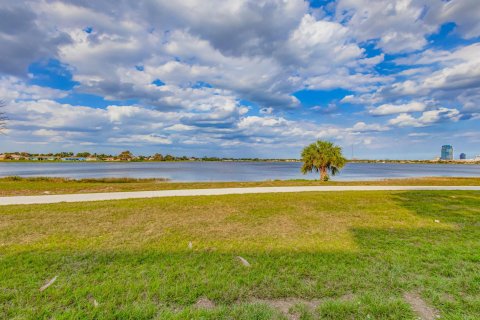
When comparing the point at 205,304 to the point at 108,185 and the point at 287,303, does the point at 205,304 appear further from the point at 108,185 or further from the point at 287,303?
the point at 108,185

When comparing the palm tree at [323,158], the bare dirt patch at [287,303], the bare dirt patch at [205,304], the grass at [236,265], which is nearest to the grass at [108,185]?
the palm tree at [323,158]

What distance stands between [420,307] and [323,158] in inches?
842

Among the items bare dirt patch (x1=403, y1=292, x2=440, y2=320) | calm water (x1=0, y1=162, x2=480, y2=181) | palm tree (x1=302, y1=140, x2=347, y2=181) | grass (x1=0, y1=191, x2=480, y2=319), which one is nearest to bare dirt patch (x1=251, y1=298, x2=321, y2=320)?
grass (x1=0, y1=191, x2=480, y2=319)

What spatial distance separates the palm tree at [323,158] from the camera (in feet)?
76.8

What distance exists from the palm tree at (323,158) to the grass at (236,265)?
15453 millimetres

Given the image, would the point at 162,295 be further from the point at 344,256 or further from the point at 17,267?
the point at 344,256

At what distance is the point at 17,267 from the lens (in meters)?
4.00

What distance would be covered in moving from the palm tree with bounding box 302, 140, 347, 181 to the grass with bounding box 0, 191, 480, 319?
608 inches

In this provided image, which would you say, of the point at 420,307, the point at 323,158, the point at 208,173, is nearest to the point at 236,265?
the point at 420,307

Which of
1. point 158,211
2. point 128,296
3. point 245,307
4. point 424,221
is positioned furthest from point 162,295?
point 424,221

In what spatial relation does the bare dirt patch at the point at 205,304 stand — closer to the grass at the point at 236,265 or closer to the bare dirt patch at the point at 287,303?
the grass at the point at 236,265

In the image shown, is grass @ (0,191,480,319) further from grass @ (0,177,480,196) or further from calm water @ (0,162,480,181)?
calm water @ (0,162,480,181)

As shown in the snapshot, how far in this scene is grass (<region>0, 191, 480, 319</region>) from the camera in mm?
2904

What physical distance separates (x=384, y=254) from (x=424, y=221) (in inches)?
149
